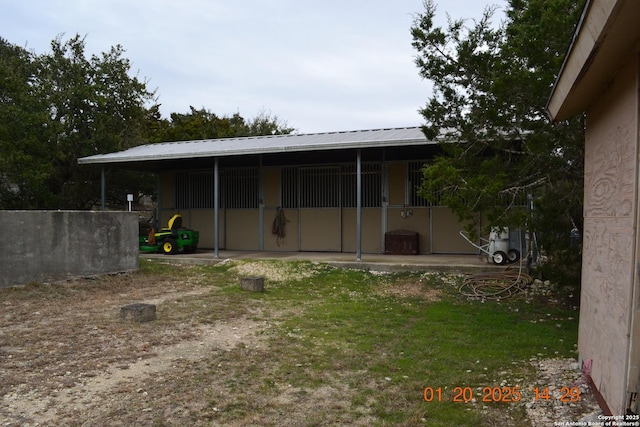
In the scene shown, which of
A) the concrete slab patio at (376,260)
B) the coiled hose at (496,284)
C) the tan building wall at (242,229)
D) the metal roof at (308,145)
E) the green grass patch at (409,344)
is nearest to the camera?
the green grass patch at (409,344)

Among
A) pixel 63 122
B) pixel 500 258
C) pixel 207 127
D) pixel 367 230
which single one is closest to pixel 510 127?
pixel 500 258

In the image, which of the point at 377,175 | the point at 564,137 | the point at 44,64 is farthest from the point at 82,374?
the point at 44,64

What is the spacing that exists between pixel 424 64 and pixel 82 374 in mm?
5371

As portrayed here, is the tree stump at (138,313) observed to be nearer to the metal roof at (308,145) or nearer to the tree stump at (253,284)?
the tree stump at (253,284)

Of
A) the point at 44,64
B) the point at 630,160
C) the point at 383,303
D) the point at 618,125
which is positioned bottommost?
the point at 383,303

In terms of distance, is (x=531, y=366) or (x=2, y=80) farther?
(x=2, y=80)

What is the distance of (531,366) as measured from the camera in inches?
167

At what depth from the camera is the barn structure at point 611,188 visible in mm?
2559

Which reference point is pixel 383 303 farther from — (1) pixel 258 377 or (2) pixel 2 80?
(2) pixel 2 80

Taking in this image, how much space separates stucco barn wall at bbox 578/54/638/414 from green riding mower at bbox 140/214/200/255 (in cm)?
1020

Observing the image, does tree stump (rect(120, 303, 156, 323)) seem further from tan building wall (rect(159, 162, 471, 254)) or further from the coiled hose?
tan building wall (rect(159, 162, 471, 254))

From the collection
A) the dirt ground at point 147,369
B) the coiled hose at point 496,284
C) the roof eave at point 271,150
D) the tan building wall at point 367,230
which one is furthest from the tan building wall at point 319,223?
the dirt ground at point 147,369

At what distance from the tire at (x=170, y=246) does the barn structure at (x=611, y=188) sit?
10.3 m

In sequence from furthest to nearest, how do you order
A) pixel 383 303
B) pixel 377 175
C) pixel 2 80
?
pixel 2 80 → pixel 377 175 → pixel 383 303
